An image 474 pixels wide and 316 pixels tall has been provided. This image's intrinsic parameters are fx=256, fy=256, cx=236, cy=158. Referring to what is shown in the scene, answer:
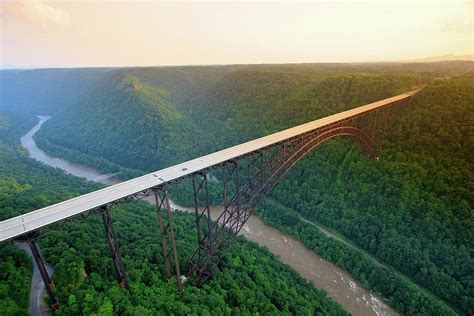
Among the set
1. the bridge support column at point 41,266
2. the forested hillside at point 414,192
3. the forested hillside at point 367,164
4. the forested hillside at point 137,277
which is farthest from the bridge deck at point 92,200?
the forested hillside at point 414,192

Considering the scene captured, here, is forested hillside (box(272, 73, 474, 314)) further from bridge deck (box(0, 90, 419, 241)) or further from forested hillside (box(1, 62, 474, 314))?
bridge deck (box(0, 90, 419, 241))

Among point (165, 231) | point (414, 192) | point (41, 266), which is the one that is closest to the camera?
point (41, 266)

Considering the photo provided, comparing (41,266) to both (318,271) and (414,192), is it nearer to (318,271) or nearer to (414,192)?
(318,271)

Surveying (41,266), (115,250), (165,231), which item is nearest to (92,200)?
(115,250)

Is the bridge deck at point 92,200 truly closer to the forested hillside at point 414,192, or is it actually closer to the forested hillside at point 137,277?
the forested hillside at point 137,277

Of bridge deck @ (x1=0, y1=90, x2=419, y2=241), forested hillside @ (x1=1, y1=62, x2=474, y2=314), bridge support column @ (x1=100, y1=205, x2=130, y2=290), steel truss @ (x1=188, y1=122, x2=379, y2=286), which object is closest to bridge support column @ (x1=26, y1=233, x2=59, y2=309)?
bridge deck @ (x1=0, y1=90, x2=419, y2=241)

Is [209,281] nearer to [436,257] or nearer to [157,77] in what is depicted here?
[436,257]
